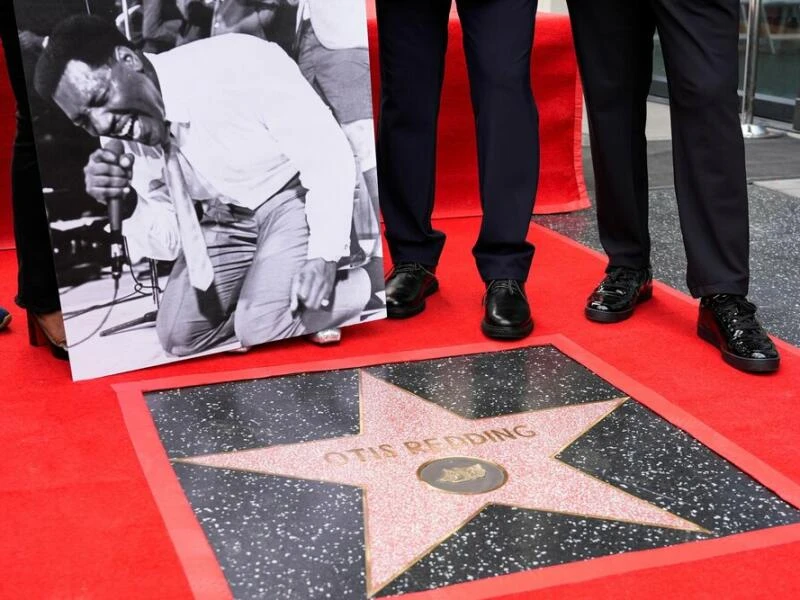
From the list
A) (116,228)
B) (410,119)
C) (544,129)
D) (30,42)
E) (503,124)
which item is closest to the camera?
(30,42)

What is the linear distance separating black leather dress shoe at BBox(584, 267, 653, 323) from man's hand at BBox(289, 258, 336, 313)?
530 millimetres

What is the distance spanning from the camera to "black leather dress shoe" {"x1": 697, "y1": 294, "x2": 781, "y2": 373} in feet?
5.61

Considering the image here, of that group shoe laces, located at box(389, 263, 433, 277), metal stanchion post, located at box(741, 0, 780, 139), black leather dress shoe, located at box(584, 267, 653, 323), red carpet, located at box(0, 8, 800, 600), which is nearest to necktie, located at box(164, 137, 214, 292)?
red carpet, located at box(0, 8, 800, 600)

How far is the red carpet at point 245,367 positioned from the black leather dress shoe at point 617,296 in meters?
0.03

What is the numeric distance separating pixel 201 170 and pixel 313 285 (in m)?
0.30

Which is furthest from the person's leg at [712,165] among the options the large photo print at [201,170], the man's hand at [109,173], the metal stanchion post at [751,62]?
the metal stanchion post at [751,62]

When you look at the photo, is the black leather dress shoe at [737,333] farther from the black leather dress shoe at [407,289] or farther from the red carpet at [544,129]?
the red carpet at [544,129]

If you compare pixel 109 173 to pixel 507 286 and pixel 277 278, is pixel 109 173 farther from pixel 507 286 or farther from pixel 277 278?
pixel 507 286

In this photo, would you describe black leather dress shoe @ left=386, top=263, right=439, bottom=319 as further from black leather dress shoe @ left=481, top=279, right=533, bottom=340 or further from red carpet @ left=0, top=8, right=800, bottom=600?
black leather dress shoe @ left=481, top=279, right=533, bottom=340

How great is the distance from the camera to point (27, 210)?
5.65ft

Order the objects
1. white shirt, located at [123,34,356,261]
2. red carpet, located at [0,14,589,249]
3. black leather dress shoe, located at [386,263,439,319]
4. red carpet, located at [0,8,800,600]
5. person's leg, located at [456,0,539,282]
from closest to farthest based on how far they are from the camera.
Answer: red carpet, located at [0,8,800,600]
white shirt, located at [123,34,356,261]
person's leg, located at [456,0,539,282]
black leather dress shoe, located at [386,263,439,319]
red carpet, located at [0,14,589,249]

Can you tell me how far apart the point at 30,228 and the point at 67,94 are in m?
0.26

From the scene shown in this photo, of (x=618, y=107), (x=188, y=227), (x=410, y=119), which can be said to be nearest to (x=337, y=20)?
(x=410, y=119)

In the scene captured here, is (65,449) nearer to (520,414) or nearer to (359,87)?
(520,414)
